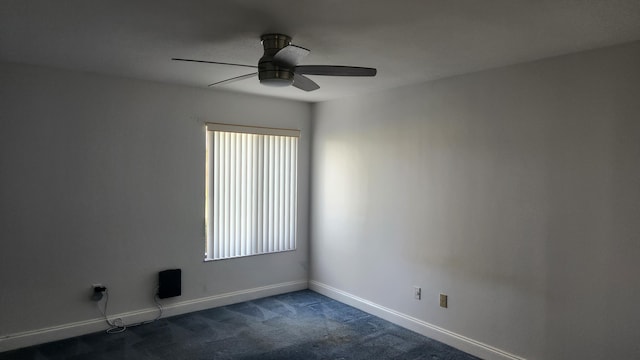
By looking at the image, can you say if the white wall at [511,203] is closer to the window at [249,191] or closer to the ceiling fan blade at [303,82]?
the window at [249,191]

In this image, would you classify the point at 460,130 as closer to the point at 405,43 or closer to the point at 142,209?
the point at 405,43

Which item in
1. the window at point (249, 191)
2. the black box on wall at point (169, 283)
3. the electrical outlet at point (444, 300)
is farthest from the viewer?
the window at point (249, 191)

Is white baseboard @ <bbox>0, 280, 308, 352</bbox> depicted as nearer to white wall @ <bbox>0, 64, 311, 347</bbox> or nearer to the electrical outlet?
white wall @ <bbox>0, 64, 311, 347</bbox>

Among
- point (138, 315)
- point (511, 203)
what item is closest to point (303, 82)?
point (511, 203)

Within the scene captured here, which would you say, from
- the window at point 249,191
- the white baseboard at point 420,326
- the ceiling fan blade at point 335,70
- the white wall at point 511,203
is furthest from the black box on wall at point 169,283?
the ceiling fan blade at point 335,70

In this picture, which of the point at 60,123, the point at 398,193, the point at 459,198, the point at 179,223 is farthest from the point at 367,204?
the point at 60,123

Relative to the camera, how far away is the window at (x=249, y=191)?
4.57m

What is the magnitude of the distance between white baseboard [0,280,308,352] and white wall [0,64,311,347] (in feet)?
0.14

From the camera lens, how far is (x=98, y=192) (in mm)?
3859

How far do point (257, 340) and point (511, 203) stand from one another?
239cm

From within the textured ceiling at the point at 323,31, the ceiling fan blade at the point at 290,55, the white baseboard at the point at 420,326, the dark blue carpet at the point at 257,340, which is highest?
the textured ceiling at the point at 323,31

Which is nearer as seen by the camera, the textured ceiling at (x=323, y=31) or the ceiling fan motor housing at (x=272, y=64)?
the textured ceiling at (x=323, y=31)

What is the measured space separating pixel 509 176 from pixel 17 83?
398 cm

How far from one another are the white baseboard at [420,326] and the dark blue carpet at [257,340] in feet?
0.20
